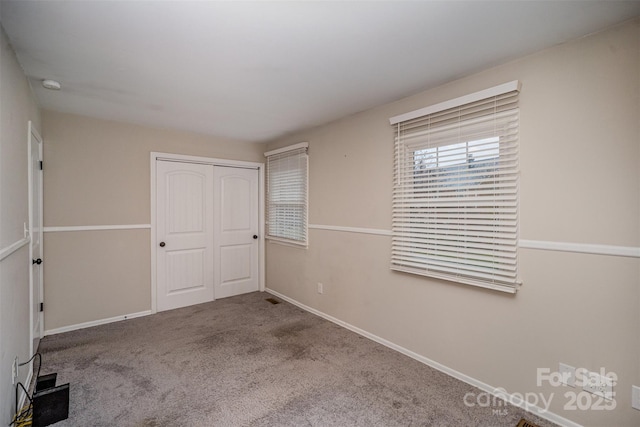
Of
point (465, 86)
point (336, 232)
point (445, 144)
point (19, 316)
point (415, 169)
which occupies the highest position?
point (465, 86)

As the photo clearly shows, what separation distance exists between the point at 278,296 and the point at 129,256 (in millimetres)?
2042

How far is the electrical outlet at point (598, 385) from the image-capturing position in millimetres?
1668

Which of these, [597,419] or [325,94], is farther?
[325,94]

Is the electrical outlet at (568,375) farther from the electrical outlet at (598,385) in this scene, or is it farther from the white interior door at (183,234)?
the white interior door at (183,234)

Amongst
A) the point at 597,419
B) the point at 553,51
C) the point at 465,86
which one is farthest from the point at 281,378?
the point at 553,51

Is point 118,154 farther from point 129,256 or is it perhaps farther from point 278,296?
point 278,296

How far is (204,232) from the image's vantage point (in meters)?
4.18

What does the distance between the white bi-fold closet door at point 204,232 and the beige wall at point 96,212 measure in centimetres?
21

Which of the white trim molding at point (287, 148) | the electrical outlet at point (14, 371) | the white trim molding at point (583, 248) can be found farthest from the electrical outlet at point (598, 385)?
the electrical outlet at point (14, 371)

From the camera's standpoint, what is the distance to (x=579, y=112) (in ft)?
5.78

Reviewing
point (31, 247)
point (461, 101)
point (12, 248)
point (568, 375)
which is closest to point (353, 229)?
point (461, 101)

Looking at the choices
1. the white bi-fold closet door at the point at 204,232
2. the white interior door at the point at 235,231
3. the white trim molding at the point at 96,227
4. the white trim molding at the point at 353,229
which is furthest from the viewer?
the white interior door at the point at 235,231

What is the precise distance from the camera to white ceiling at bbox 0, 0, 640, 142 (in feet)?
4.93

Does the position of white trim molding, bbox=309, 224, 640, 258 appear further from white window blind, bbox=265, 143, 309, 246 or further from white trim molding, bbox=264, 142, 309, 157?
white trim molding, bbox=264, 142, 309, 157
